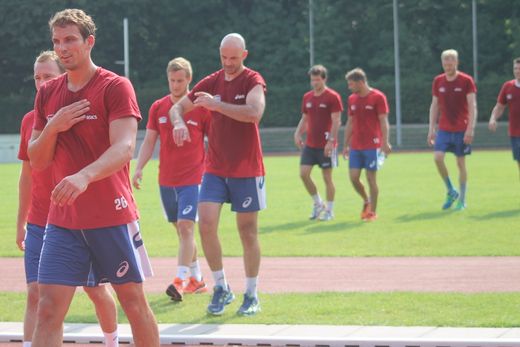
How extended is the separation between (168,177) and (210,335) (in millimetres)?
3006

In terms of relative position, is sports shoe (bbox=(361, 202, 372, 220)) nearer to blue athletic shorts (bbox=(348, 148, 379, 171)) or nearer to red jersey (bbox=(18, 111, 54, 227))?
blue athletic shorts (bbox=(348, 148, 379, 171))

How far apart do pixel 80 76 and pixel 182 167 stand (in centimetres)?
477

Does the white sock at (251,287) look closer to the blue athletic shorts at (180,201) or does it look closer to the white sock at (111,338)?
the blue athletic shorts at (180,201)

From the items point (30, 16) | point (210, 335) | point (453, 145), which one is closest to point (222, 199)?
point (210, 335)

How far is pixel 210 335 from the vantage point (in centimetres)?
847

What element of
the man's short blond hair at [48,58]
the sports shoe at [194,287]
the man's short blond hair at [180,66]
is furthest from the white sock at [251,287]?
the man's short blond hair at [48,58]

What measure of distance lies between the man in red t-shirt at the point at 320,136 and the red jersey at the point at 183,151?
289 inches

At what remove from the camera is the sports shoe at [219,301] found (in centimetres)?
964

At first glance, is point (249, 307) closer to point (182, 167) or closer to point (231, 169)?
point (231, 169)

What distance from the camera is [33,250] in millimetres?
7324

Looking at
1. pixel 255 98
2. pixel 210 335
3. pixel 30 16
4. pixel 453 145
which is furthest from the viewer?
pixel 30 16

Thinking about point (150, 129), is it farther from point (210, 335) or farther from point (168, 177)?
point (210, 335)

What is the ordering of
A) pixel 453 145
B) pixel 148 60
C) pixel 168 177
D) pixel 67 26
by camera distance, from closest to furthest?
pixel 67 26, pixel 168 177, pixel 453 145, pixel 148 60

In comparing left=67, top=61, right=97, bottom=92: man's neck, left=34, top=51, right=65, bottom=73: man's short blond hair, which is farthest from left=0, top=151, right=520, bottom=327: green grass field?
left=67, top=61, right=97, bottom=92: man's neck
